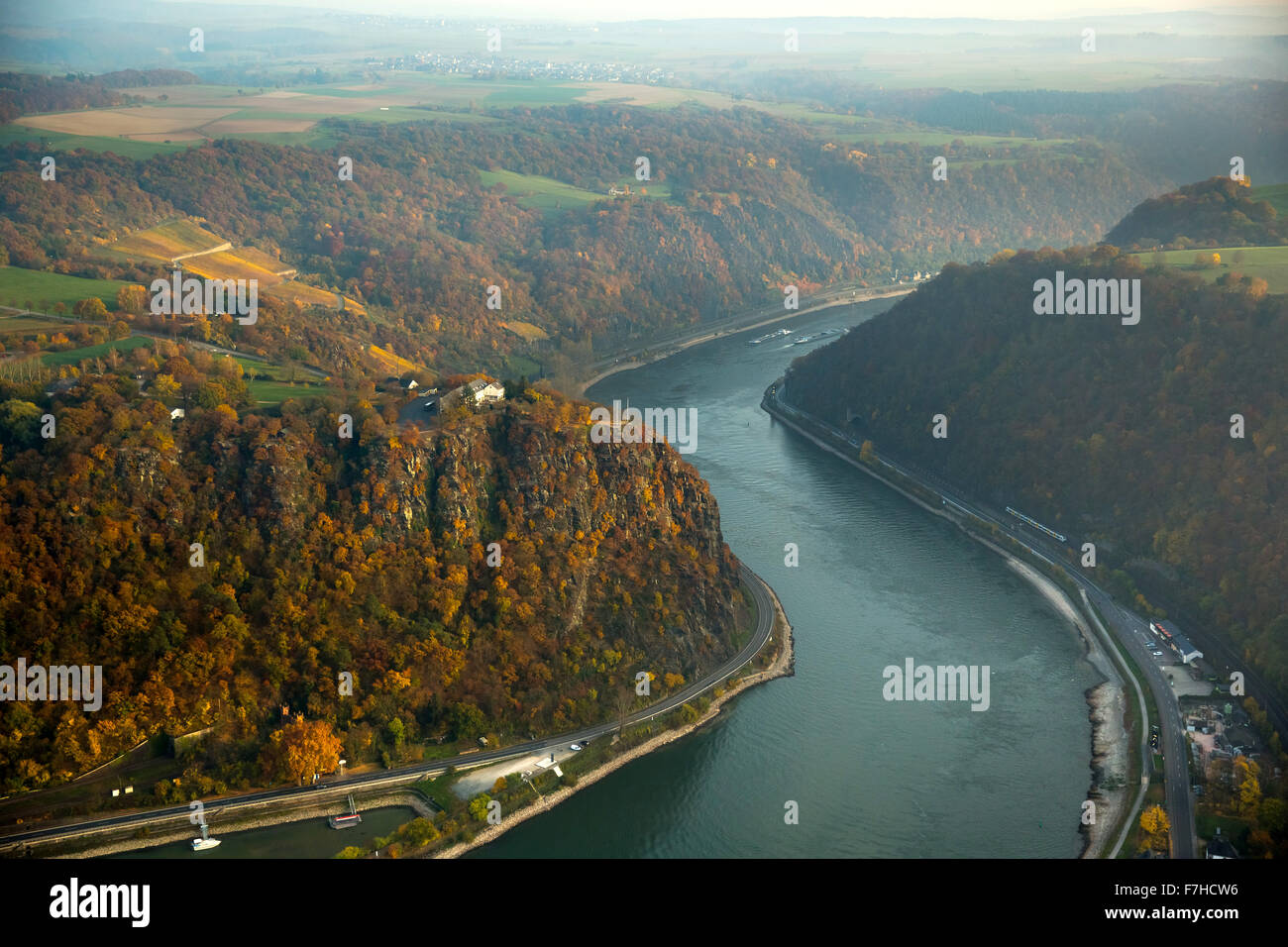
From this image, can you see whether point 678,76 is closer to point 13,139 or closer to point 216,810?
point 13,139

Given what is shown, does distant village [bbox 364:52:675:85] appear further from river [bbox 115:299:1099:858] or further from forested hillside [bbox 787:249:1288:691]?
river [bbox 115:299:1099:858]

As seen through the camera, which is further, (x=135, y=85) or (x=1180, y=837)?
(x=135, y=85)

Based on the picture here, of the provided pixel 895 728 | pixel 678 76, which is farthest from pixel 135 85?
pixel 895 728

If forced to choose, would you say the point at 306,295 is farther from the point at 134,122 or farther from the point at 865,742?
the point at 865,742

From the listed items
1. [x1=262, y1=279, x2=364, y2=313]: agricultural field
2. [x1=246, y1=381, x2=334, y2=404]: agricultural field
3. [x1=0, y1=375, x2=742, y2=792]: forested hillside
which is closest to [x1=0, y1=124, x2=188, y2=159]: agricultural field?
[x1=262, y1=279, x2=364, y2=313]: agricultural field

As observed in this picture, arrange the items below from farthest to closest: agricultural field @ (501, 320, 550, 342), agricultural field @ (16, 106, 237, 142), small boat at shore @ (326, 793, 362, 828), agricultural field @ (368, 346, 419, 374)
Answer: agricultural field @ (16, 106, 237, 142) < agricultural field @ (501, 320, 550, 342) < agricultural field @ (368, 346, 419, 374) < small boat at shore @ (326, 793, 362, 828)

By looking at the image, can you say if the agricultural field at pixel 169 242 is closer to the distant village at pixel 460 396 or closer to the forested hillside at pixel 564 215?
the forested hillside at pixel 564 215
